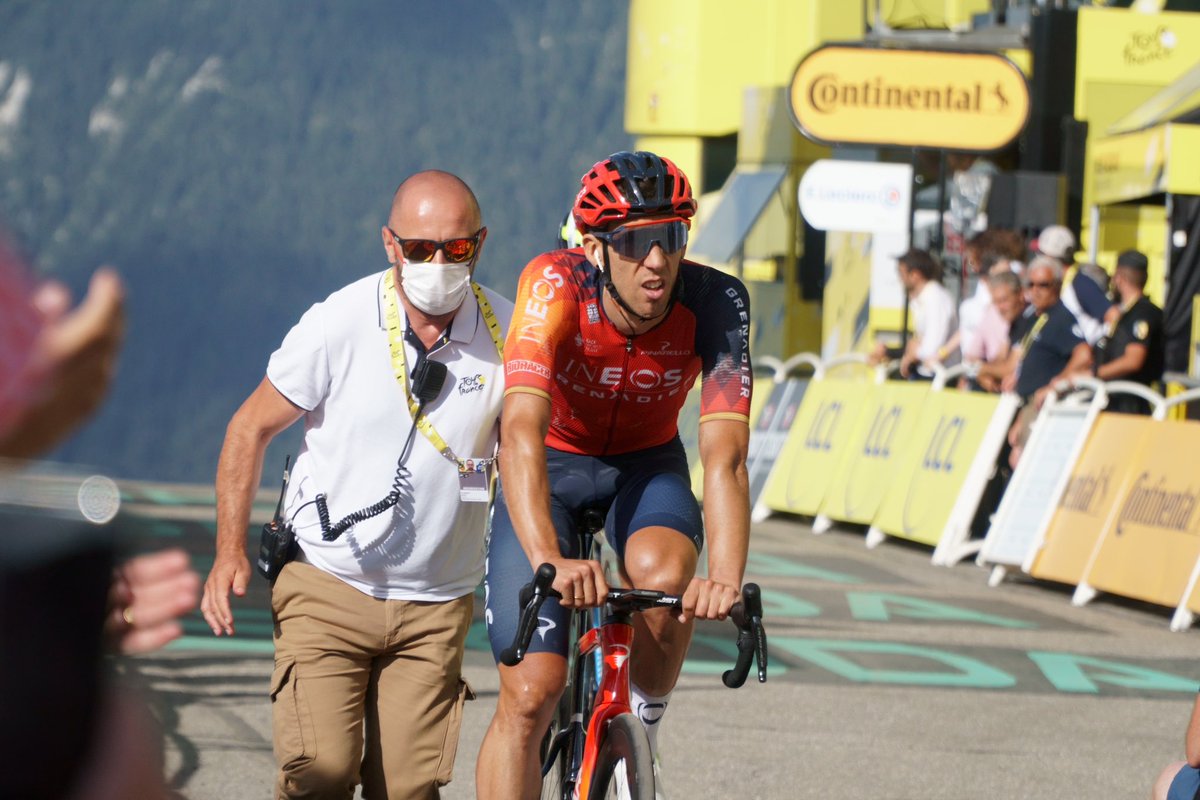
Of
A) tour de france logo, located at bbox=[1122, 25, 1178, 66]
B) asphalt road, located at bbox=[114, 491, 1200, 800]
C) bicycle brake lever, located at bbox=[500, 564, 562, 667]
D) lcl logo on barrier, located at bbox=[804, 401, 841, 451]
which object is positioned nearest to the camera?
bicycle brake lever, located at bbox=[500, 564, 562, 667]

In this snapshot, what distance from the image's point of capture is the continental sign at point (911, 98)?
1794cm

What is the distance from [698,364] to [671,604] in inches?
37.3

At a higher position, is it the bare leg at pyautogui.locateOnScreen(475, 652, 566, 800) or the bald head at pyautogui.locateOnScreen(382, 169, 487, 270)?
the bald head at pyautogui.locateOnScreen(382, 169, 487, 270)

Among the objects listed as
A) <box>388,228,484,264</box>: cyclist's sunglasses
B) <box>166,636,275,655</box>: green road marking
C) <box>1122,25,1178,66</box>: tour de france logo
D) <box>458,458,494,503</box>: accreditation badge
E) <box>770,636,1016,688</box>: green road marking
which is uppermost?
<box>1122,25,1178,66</box>: tour de france logo

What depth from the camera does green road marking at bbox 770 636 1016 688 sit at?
9227mm

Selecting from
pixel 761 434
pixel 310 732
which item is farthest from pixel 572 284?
pixel 761 434

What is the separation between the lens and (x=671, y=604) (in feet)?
13.9

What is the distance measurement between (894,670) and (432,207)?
5.35 meters

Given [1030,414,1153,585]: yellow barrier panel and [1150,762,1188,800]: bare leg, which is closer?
[1150,762,1188,800]: bare leg

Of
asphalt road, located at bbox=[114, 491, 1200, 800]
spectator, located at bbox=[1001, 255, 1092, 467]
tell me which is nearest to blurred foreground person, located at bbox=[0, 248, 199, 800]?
asphalt road, located at bbox=[114, 491, 1200, 800]

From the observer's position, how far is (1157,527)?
11.2 meters

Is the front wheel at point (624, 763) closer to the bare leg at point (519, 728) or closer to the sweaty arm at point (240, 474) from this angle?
the bare leg at point (519, 728)

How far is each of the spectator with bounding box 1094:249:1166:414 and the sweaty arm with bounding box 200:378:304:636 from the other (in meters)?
9.05

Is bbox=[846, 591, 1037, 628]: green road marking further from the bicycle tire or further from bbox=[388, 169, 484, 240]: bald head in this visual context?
bbox=[388, 169, 484, 240]: bald head
